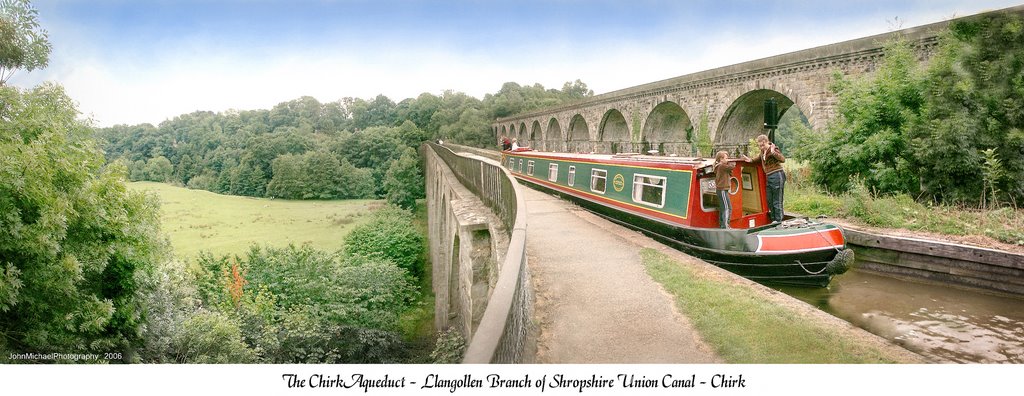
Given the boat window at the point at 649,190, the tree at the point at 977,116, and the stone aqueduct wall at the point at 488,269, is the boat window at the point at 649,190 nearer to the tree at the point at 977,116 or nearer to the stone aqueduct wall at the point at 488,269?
the stone aqueduct wall at the point at 488,269

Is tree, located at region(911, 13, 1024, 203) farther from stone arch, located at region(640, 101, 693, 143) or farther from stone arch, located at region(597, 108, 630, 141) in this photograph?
stone arch, located at region(597, 108, 630, 141)

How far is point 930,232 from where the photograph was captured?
20.1ft

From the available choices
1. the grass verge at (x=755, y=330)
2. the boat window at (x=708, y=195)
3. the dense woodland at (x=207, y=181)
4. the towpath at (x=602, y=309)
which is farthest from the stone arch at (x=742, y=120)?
the grass verge at (x=755, y=330)

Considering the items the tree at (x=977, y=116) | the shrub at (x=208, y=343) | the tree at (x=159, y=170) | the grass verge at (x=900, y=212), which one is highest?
the tree at (x=977, y=116)

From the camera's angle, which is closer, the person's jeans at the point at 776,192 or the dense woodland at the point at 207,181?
the dense woodland at the point at 207,181

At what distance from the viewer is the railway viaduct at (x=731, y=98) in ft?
31.0

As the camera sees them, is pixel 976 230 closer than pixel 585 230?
Yes

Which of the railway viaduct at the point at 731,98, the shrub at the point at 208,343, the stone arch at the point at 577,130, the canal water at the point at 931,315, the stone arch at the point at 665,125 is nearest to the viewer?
the canal water at the point at 931,315

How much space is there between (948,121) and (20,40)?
8230 mm

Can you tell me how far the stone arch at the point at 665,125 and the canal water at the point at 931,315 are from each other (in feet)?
35.9

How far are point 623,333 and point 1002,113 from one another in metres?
4.06

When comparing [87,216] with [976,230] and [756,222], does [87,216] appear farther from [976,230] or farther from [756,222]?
[976,230]

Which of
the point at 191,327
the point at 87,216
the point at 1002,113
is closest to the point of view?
the point at 1002,113

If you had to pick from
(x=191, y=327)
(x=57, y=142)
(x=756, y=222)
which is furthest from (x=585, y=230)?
(x=57, y=142)
